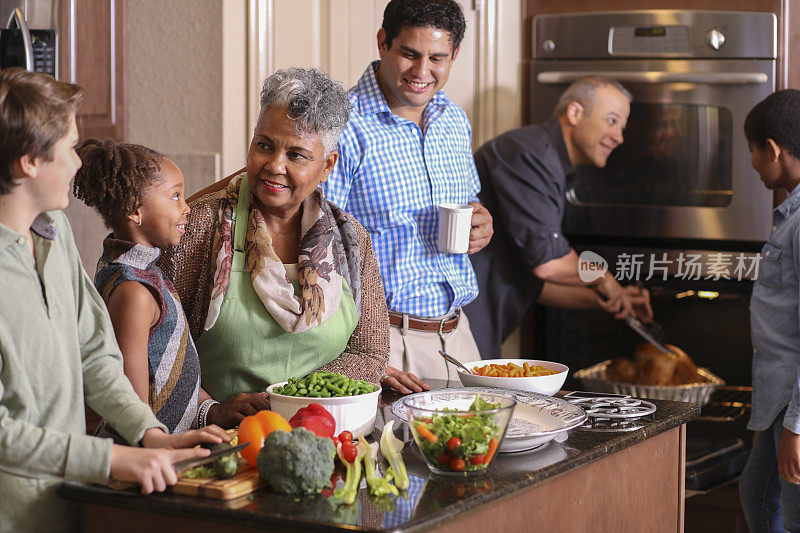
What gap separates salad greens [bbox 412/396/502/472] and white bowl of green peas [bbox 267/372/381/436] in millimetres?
175

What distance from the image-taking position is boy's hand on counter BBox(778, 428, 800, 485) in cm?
211

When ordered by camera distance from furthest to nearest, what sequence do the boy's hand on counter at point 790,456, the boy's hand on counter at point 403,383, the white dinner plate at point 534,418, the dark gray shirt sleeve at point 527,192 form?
1. the dark gray shirt sleeve at point 527,192
2. the boy's hand on counter at point 790,456
3. the boy's hand on counter at point 403,383
4. the white dinner plate at point 534,418

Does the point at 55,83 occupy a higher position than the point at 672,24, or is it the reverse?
the point at 672,24

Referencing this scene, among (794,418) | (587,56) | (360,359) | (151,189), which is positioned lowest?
(794,418)

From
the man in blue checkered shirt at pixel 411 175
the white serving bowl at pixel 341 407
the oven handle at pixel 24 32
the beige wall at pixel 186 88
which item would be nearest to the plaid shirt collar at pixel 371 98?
the man in blue checkered shirt at pixel 411 175

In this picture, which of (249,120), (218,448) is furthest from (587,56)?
(218,448)

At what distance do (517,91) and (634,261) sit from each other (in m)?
0.67

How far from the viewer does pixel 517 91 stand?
324cm

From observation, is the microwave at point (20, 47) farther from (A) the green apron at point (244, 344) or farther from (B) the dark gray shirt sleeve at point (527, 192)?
(B) the dark gray shirt sleeve at point (527, 192)

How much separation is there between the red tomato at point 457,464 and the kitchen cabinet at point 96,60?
1.61 meters

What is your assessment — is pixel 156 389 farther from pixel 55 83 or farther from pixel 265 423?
pixel 55 83

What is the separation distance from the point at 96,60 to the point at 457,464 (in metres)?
1.74

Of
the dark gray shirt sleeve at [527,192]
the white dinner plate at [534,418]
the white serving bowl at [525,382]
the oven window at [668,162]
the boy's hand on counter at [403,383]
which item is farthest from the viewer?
the oven window at [668,162]

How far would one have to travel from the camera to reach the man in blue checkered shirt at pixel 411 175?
7.55 feet
